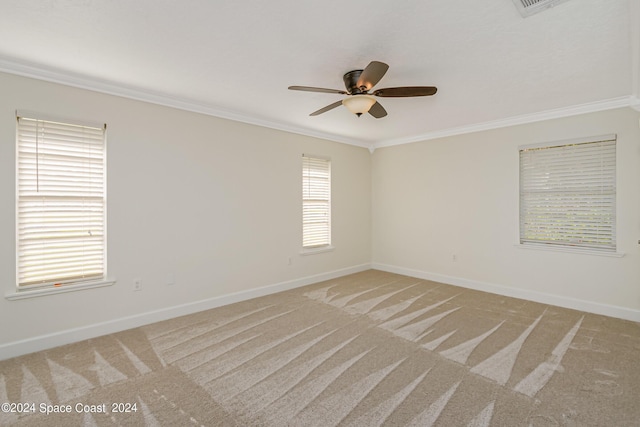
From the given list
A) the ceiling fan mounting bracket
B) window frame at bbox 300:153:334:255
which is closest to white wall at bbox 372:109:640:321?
window frame at bbox 300:153:334:255

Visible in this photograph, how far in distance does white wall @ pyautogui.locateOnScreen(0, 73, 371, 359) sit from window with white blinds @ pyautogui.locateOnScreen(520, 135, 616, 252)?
128 inches

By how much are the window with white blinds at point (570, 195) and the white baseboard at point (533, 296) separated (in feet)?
2.27

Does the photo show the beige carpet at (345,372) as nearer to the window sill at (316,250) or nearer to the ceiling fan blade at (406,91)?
the window sill at (316,250)

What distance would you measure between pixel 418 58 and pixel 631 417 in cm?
290

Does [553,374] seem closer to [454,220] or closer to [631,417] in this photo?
[631,417]

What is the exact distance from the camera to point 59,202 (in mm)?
2941

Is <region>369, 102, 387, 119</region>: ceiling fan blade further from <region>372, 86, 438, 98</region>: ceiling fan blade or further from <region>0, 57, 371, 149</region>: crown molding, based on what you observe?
<region>0, 57, 371, 149</region>: crown molding

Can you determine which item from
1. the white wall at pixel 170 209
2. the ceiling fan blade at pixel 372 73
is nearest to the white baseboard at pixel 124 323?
the white wall at pixel 170 209

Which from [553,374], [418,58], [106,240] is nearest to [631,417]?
[553,374]

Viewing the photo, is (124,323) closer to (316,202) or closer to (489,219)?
(316,202)

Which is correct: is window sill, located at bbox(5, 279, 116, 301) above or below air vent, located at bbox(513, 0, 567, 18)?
below

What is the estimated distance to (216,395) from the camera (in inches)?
85.0

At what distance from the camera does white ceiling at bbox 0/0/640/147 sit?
1.93 m

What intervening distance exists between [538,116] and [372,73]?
3077 mm
